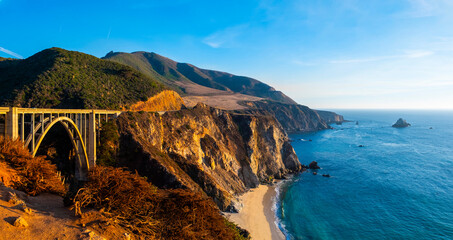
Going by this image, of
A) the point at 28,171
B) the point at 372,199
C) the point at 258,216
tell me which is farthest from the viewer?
the point at 372,199

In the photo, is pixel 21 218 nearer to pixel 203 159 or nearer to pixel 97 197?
pixel 97 197

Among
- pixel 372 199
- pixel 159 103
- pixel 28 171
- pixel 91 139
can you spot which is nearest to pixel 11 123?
pixel 28 171

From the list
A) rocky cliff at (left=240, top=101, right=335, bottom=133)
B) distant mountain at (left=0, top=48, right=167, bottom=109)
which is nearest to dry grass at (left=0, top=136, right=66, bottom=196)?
distant mountain at (left=0, top=48, right=167, bottom=109)

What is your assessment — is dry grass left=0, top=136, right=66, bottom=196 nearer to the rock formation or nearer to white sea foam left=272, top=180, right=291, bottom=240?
white sea foam left=272, top=180, right=291, bottom=240

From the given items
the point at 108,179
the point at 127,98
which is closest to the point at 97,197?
the point at 108,179

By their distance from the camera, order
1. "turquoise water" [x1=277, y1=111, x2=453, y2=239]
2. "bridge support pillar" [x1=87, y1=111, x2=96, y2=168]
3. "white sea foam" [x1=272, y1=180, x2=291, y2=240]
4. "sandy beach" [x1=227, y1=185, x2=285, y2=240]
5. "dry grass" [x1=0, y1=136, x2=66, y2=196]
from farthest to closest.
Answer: "turquoise water" [x1=277, y1=111, x2=453, y2=239], "white sea foam" [x1=272, y1=180, x2=291, y2=240], "sandy beach" [x1=227, y1=185, x2=285, y2=240], "bridge support pillar" [x1=87, y1=111, x2=96, y2=168], "dry grass" [x1=0, y1=136, x2=66, y2=196]

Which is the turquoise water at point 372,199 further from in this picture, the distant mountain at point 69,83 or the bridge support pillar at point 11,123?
the distant mountain at point 69,83

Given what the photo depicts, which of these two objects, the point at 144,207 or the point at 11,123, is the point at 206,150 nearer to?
the point at 11,123
